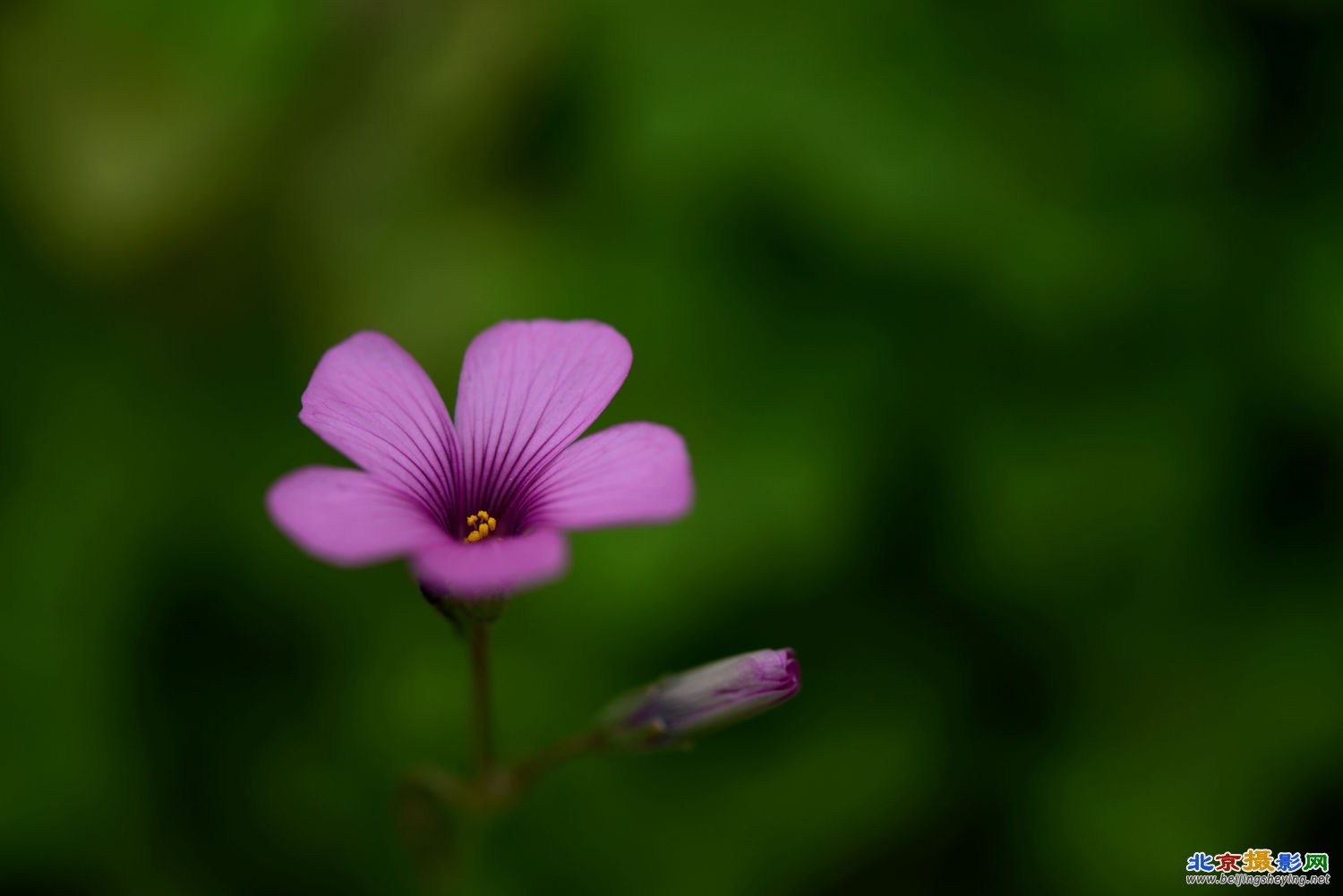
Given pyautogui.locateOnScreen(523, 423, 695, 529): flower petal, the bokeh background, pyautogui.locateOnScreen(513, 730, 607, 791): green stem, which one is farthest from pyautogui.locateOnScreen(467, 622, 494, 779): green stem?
the bokeh background

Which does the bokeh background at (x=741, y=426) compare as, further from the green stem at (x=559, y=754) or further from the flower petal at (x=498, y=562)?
the flower petal at (x=498, y=562)

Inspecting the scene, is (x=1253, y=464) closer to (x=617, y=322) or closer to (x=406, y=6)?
(x=617, y=322)

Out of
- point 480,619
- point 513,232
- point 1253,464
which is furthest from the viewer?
point 513,232

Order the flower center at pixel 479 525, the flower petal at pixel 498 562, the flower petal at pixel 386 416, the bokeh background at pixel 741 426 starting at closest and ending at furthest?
the flower petal at pixel 498 562 < the flower petal at pixel 386 416 < the flower center at pixel 479 525 < the bokeh background at pixel 741 426

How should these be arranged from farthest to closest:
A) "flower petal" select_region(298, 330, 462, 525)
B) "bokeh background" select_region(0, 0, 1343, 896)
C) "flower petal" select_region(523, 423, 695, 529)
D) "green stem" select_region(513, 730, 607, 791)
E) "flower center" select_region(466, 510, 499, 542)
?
"bokeh background" select_region(0, 0, 1343, 896) → "green stem" select_region(513, 730, 607, 791) → "flower center" select_region(466, 510, 499, 542) → "flower petal" select_region(298, 330, 462, 525) → "flower petal" select_region(523, 423, 695, 529)

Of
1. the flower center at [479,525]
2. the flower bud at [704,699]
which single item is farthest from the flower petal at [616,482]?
the flower bud at [704,699]

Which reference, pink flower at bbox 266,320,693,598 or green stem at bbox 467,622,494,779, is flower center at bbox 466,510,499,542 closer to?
pink flower at bbox 266,320,693,598

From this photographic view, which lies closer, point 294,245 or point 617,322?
point 617,322

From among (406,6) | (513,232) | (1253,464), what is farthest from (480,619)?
(406,6)
